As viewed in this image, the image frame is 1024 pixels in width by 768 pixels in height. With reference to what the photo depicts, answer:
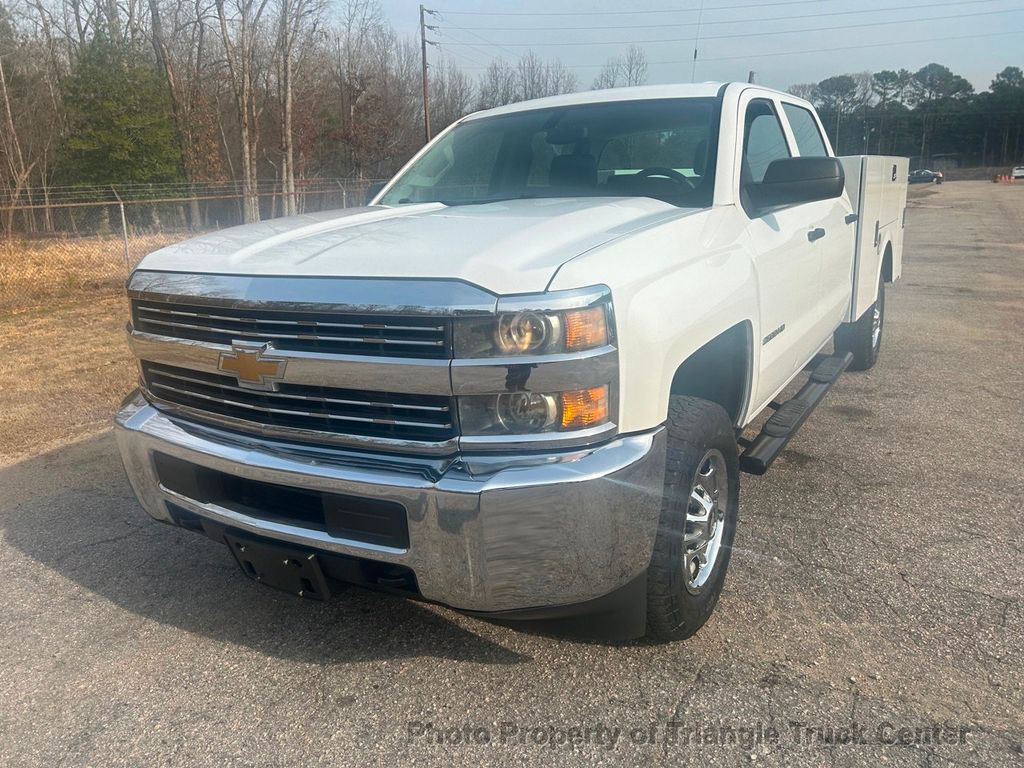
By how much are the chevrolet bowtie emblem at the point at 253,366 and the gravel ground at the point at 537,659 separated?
75 cm

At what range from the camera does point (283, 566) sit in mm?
2428

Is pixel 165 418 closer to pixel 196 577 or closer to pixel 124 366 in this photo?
pixel 196 577

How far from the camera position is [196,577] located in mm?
3332

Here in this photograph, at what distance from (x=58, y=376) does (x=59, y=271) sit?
6527 mm

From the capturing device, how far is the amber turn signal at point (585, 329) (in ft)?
6.89

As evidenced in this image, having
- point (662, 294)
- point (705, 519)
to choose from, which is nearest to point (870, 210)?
point (705, 519)

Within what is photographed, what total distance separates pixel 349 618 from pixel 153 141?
30.9 meters

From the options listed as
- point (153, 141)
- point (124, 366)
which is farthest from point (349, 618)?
point (153, 141)

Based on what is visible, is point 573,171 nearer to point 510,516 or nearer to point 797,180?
point 797,180

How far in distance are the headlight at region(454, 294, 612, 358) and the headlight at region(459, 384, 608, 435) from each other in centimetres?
12

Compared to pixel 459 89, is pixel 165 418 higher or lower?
lower

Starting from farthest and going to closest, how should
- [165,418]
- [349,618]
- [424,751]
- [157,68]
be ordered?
[157,68]
[349,618]
[165,418]
[424,751]

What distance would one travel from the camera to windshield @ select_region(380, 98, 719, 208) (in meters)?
3.48

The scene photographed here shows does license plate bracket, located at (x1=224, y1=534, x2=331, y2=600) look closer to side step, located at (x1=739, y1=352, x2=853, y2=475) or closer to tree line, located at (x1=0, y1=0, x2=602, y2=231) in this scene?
side step, located at (x1=739, y1=352, x2=853, y2=475)
